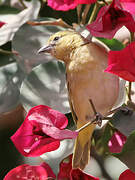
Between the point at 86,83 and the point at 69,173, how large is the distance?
99 millimetres

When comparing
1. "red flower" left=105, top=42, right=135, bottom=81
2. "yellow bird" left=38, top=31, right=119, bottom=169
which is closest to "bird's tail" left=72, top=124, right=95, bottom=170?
"yellow bird" left=38, top=31, right=119, bottom=169

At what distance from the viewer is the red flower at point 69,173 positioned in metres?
0.33

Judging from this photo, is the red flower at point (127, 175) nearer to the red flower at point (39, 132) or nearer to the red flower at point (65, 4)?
the red flower at point (39, 132)

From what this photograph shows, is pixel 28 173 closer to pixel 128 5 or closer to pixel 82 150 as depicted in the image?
pixel 82 150

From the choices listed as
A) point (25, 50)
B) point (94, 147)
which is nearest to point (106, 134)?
point (94, 147)

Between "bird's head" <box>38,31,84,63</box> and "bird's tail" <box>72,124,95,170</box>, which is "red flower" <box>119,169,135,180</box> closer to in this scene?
"bird's tail" <box>72,124,95,170</box>

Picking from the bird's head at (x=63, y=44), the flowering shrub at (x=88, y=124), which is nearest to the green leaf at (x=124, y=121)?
the flowering shrub at (x=88, y=124)

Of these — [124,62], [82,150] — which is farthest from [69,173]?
[124,62]

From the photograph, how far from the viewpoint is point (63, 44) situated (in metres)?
0.43

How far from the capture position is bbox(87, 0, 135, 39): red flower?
31cm

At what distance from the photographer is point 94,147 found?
1.64ft

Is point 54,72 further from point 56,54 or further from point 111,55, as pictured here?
point 111,55

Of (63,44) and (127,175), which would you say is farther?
(63,44)

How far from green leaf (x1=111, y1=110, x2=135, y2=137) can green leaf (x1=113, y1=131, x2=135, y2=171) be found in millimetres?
37
